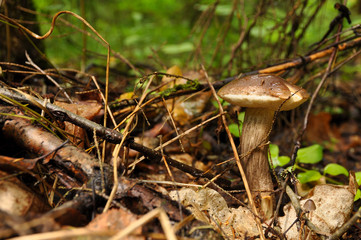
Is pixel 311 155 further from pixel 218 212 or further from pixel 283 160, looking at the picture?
pixel 218 212

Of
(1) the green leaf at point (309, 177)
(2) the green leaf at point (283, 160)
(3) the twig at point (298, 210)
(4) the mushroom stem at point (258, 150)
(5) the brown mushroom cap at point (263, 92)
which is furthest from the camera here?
(2) the green leaf at point (283, 160)

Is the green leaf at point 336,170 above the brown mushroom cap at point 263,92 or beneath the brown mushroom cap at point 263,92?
beneath

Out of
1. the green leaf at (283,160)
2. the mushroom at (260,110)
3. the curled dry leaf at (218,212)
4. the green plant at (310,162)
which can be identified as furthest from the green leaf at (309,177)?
the curled dry leaf at (218,212)

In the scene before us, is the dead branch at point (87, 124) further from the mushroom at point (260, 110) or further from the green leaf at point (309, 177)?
the green leaf at point (309, 177)

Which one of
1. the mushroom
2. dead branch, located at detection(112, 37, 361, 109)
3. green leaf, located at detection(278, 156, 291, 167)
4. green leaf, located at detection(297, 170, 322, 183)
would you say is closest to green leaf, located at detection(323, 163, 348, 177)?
green leaf, located at detection(297, 170, 322, 183)

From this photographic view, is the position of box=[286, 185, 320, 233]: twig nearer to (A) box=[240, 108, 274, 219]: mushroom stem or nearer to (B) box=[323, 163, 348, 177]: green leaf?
(A) box=[240, 108, 274, 219]: mushroom stem
